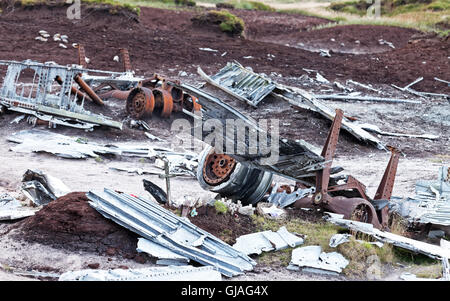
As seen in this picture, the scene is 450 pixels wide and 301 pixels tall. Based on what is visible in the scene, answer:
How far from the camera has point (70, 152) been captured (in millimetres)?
14062

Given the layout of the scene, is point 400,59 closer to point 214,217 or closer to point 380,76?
point 380,76

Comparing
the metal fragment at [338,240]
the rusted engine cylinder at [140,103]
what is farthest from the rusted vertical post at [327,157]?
the rusted engine cylinder at [140,103]

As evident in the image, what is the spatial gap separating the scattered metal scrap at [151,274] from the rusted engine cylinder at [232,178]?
113 inches

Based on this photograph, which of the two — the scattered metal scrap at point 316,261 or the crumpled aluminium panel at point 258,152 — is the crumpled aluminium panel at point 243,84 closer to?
the crumpled aluminium panel at point 258,152

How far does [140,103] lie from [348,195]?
8858 mm

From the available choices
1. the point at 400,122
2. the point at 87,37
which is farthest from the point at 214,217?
the point at 87,37

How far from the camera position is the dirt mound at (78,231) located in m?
7.46

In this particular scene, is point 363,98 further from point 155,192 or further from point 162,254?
point 162,254
